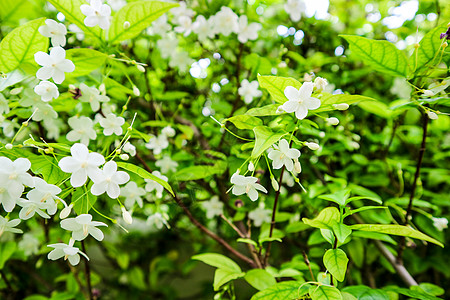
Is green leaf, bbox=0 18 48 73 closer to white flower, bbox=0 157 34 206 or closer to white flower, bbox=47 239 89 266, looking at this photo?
white flower, bbox=0 157 34 206

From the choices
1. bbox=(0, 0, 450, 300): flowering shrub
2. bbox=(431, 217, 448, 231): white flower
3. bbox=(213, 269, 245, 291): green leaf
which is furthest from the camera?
bbox=(431, 217, 448, 231): white flower

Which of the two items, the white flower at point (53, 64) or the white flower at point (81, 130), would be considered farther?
the white flower at point (81, 130)

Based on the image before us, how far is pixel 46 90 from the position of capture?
71 centimetres

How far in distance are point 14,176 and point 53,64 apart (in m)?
0.25

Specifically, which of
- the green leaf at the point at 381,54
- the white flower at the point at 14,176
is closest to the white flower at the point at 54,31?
the white flower at the point at 14,176

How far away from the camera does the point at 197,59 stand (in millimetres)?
1391

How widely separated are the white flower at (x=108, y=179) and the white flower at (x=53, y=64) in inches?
9.4

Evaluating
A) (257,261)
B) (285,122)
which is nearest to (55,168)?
(285,122)

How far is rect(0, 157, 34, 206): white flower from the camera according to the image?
1.86 ft

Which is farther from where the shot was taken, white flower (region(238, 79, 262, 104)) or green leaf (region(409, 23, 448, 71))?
white flower (region(238, 79, 262, 104))

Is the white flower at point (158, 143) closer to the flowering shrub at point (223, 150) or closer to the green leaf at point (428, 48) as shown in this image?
the flowering shrub at point (223, 150)

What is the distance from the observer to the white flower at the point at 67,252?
2.14ft

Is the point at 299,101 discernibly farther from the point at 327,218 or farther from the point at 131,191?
the point at 131,191

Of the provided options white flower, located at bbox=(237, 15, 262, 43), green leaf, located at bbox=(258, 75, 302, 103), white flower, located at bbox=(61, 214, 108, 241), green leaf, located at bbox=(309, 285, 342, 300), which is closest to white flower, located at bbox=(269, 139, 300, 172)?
green leaf, located at bbox=(258, 75, 302, 103)
